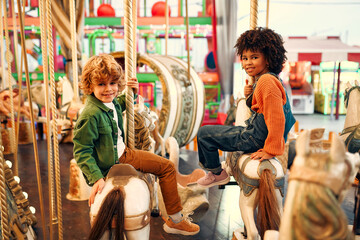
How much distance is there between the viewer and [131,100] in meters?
1.23

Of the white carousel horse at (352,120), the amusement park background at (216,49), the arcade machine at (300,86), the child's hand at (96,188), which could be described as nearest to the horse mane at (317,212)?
the child's hand at (96,188)

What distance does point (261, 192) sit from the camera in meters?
1.16

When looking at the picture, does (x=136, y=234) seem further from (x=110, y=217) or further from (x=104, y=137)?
(x=104, y=137)

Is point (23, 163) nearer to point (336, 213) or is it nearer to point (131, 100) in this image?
point (131, 100)

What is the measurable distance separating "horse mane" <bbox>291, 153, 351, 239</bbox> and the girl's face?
2.36ft

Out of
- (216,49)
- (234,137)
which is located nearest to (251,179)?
(234,137)

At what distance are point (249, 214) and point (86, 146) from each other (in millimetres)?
614

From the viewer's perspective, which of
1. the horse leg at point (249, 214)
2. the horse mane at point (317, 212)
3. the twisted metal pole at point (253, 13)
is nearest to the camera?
the horse mane at point (317, 212)

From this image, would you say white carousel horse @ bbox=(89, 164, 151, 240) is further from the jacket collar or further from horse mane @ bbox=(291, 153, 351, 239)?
horse mane @ bbox=(291, 153, 351, 239)

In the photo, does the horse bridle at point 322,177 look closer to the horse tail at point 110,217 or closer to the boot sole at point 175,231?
the horse tail at point 110,217

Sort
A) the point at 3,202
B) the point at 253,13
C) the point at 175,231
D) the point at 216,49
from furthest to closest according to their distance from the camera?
1. the point at 216,49
2. the point at 175,231
3. the point at 253,13
4. the point at 3,202

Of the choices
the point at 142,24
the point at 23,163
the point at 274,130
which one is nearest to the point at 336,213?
the point at 274,130

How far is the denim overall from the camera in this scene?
126 centimetres

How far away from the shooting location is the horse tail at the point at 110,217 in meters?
0.99
